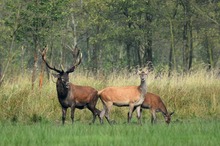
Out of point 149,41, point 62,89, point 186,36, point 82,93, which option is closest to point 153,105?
point 82,93

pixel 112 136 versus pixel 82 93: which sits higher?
pixel 82 93

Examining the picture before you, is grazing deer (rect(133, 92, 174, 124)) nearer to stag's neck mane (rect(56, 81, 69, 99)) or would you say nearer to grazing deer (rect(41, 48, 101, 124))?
grazing deer (rect(41, 48, 101, 124))

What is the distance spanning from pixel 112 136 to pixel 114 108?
741 centimetres

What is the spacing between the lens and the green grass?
11430mm

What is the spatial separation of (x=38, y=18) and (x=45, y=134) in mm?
13616

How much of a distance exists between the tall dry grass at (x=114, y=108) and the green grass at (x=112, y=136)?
4065 mm

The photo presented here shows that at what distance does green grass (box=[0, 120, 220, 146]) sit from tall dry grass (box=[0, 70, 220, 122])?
13.3ft

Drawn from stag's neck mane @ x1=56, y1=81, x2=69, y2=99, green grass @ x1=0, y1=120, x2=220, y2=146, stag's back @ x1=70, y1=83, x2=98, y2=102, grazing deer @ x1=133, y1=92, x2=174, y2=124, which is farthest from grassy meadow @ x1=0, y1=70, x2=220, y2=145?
stag's neck mane @ x1=56, y1=81, x2=69, y2=99

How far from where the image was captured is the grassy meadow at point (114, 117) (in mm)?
11922

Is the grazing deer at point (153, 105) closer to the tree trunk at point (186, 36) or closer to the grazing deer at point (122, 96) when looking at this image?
the grazing deer at point (122, 96)

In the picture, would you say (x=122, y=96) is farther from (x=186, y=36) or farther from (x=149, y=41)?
(x=149, y=41)

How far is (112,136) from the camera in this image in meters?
12.6

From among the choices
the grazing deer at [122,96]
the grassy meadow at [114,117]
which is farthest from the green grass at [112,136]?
the grazing deer at [122,96]

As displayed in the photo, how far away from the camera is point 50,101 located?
1934cm
